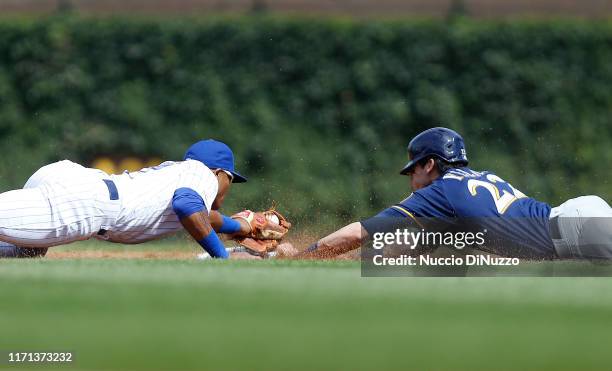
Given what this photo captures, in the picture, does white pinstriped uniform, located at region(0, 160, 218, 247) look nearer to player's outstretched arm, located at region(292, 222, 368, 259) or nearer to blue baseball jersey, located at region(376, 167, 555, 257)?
player's outstretched arm, located at region(292, 222, 368, 259)

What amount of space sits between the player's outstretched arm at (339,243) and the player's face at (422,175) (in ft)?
2.56

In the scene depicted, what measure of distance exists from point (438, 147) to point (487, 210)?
801 millimetres

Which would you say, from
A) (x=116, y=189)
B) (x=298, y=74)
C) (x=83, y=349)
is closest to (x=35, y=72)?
(x=298, y=74)

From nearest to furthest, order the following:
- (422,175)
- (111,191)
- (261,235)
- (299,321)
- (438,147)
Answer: (299,321), (111,191), (438,147), (422,175), (261,235)

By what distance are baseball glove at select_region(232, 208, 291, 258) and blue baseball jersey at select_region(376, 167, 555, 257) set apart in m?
1.31

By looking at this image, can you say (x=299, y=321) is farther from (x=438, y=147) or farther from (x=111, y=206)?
(x=438, y=147)

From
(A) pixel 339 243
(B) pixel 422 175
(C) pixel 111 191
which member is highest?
(B) pixel 422 175

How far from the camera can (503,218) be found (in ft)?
27.3

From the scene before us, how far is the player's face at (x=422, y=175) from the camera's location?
8.91 metres

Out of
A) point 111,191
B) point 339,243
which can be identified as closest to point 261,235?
point 339,243

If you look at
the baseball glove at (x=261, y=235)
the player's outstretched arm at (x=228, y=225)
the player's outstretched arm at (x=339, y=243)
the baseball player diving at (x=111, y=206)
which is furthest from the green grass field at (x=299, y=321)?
the baseball glove at (x=261, y=235)

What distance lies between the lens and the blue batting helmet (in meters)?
8.81

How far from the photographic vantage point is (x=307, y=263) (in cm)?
788

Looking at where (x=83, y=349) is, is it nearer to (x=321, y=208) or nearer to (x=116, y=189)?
(x=116, y=189)
